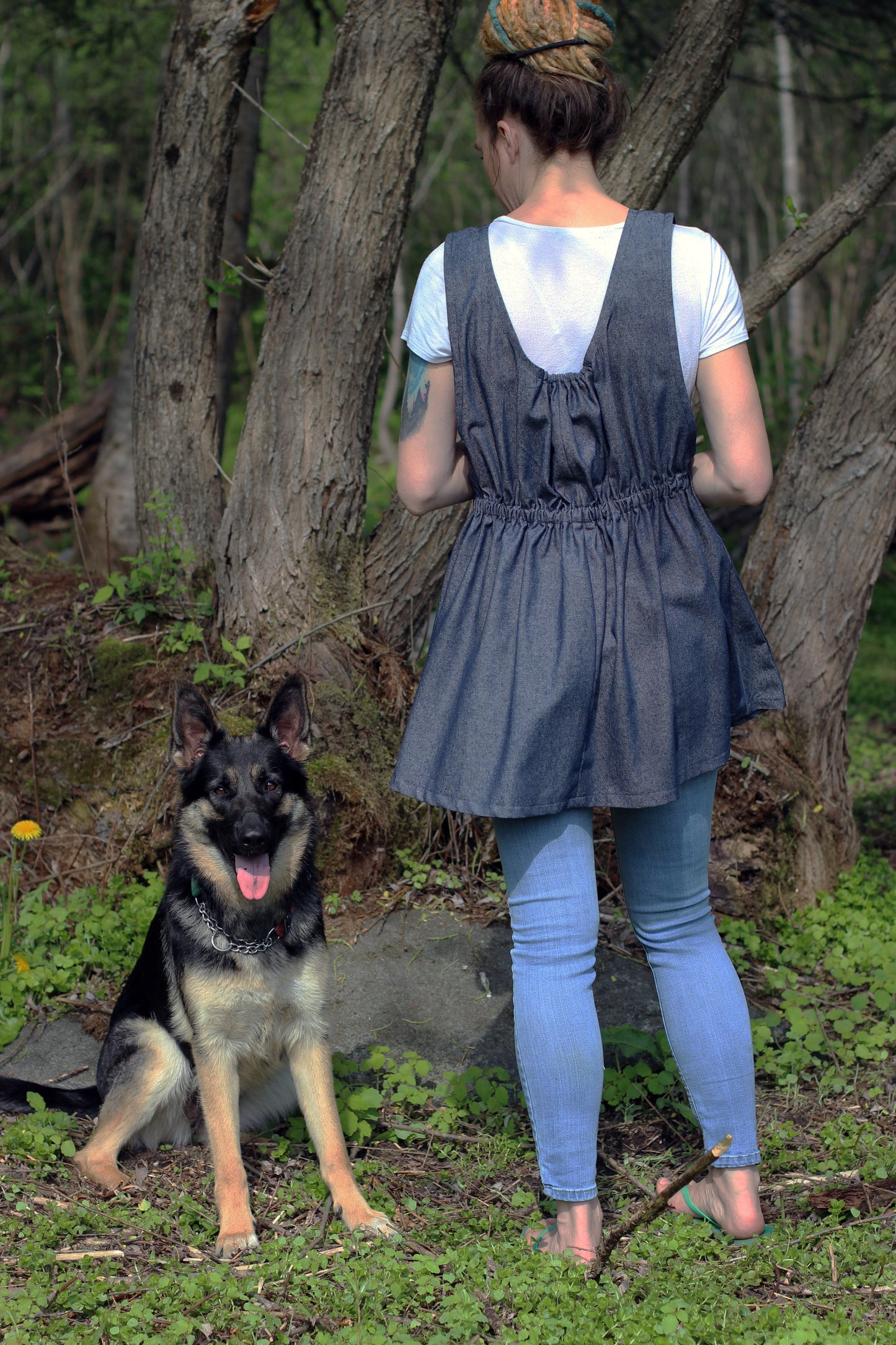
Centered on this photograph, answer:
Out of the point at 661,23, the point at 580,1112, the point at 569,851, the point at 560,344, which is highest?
the point at 661,23

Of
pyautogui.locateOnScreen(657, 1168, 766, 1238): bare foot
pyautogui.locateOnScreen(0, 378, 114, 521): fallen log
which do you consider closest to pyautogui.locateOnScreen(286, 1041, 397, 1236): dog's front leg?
pyautogui.locateOnScreen(657, 1168, 766, 1238): bare foot

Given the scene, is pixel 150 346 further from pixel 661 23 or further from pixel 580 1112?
pixel 661 23

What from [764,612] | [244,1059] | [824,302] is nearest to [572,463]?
[244,1059]

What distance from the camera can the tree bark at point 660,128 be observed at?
464 cm

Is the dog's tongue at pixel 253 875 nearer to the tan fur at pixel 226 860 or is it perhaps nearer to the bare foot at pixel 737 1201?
the tan fur at pixel 226 860

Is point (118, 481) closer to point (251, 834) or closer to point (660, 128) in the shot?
point (660, 128)

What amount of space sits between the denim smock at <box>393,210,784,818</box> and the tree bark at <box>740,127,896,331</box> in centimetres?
252

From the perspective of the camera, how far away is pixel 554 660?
2348 millimetres

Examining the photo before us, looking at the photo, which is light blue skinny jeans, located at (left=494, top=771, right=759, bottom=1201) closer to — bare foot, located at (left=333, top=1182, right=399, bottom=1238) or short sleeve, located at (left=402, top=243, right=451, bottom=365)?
bare foot, located at (left=333, top=1182, right=399, bottom=1238)

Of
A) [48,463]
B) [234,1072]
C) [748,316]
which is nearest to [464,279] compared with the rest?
[234,1072]

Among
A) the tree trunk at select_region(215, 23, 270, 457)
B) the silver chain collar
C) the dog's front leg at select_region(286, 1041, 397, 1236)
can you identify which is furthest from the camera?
the tree trunk at select_region(215, 23, 270, 457)

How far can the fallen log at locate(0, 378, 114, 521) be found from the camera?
8.46m

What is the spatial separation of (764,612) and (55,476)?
5.78 m

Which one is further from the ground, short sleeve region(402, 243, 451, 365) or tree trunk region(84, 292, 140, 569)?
short sleeve region(402, 243, 451, 365)
